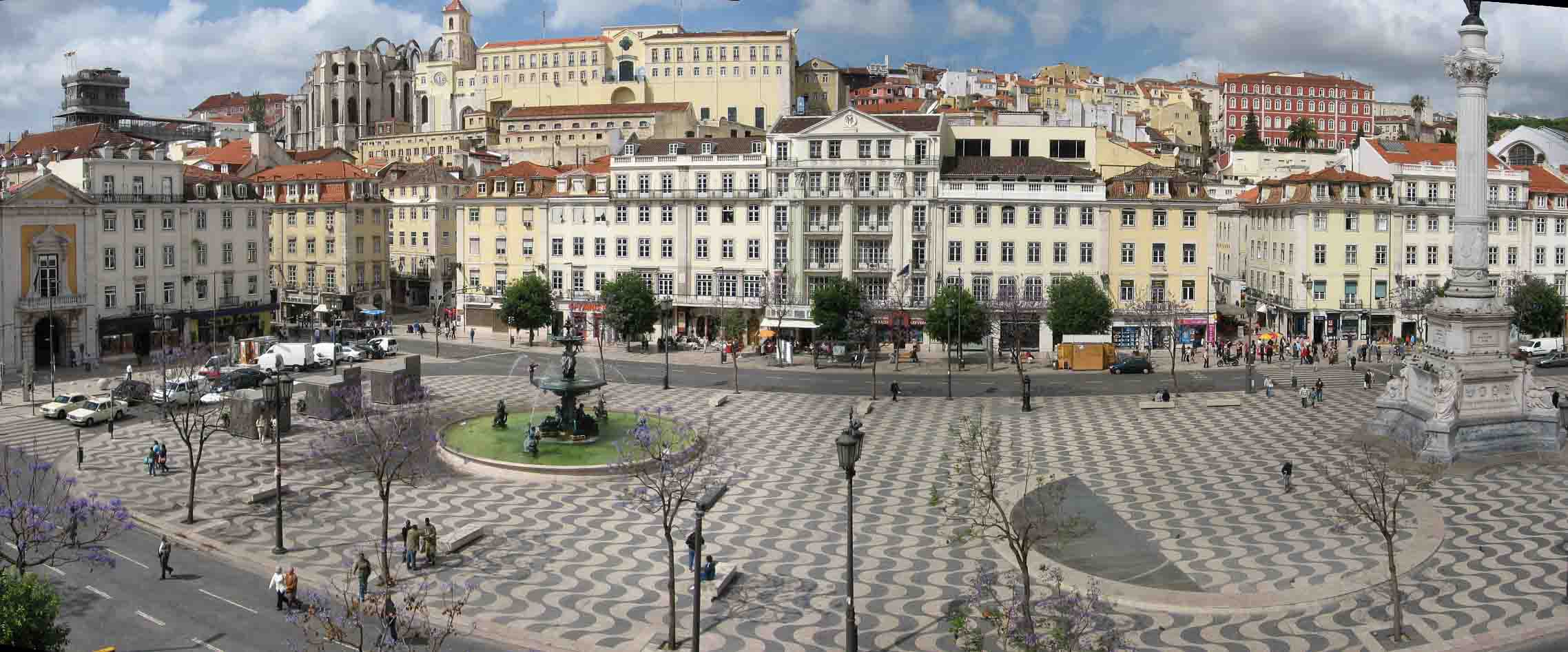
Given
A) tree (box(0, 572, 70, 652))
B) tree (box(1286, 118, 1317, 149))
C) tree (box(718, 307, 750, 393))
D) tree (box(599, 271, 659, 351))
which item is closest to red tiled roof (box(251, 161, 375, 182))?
tree (box(599, 271, 659, 351))

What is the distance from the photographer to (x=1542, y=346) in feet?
Answer: 206

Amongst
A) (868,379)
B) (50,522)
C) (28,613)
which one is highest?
(868,379)

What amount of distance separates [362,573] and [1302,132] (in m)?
117

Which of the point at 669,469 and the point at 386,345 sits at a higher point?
the point at 386,345

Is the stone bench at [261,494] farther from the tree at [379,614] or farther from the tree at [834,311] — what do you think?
the tree at [834,311]

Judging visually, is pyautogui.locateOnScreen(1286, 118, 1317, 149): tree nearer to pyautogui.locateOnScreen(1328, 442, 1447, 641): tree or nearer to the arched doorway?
pyautogui.locateOnScreen(1328, 442, 1447, 641): tree

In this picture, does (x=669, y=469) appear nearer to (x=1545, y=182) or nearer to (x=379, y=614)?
(x=379, y=614)

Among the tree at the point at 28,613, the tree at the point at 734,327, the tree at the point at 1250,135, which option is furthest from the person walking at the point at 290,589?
the tree at the point at 1250,135

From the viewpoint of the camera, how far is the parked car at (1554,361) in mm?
59562

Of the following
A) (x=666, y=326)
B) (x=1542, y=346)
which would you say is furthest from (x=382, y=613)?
(x=1542, y=346)

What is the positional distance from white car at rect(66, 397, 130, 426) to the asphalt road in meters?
15.0

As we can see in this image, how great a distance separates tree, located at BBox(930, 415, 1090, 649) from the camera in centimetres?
2106

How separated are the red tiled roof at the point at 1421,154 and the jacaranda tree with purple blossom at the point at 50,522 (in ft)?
221

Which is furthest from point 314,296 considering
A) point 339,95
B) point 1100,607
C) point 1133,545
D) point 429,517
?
point 339,95
